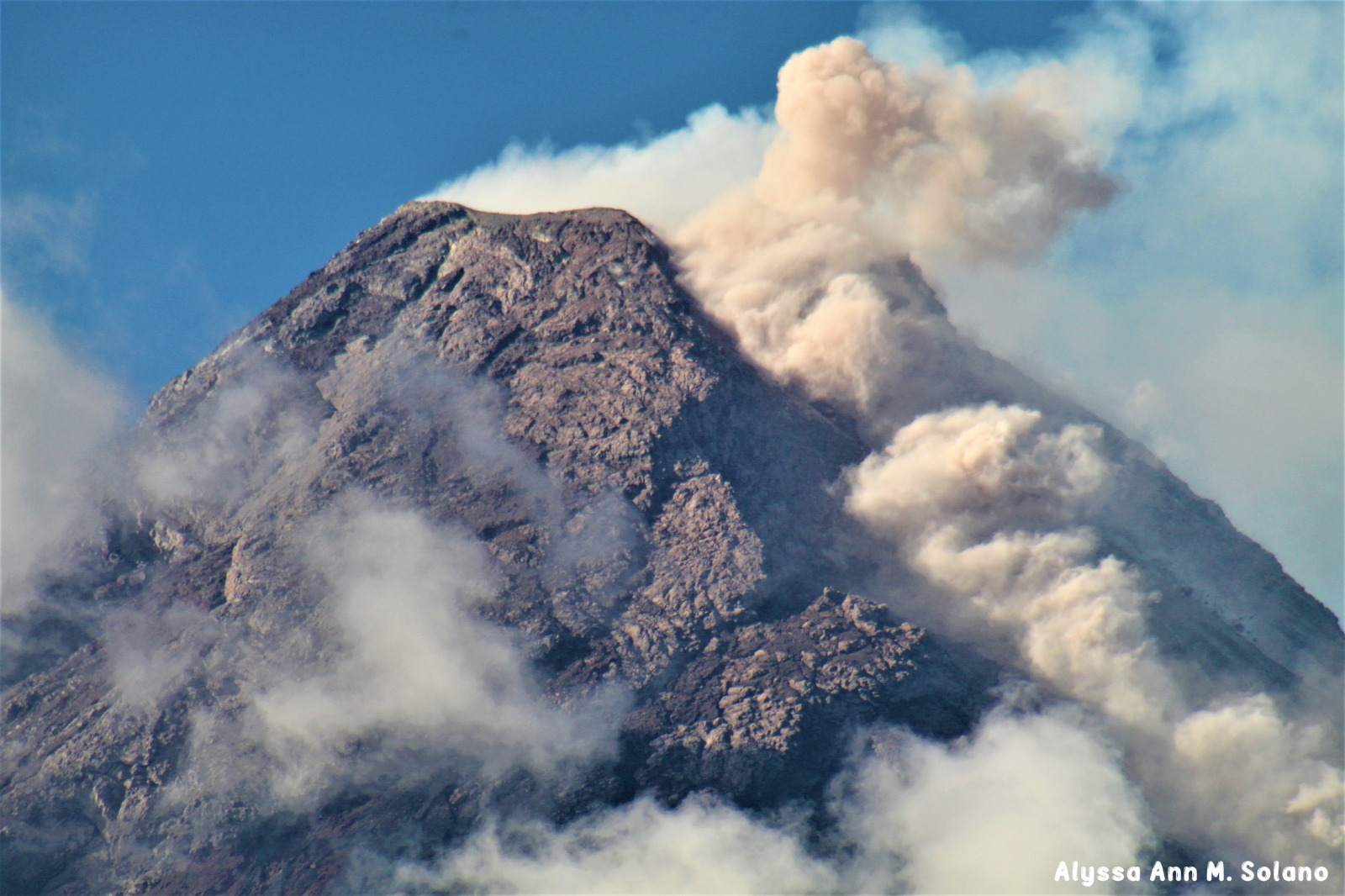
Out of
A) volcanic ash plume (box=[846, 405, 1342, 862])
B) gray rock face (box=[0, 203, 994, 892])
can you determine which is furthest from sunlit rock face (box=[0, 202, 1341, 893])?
volcanic ash plume (box=[846, 405, 1342, 862])

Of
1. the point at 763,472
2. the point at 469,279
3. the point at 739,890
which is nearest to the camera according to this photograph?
the point at 739,890

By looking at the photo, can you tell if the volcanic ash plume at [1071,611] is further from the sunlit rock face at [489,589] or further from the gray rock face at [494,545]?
the gray rock face at [494,545]

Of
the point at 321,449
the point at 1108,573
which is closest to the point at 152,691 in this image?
the point at 321,449

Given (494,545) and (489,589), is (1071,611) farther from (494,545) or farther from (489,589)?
(494,545)

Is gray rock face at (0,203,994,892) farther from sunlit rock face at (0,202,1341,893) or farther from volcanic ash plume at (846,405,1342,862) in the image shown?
volcanic ash plume at (846,405,1342,862)

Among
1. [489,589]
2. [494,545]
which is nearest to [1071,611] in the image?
[489,589]

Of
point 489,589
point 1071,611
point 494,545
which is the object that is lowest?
point 489,589

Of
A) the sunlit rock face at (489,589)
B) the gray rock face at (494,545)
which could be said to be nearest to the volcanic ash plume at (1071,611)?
the sunlit rock face at (489,589)

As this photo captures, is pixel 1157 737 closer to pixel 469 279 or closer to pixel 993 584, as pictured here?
pixel 993 584
